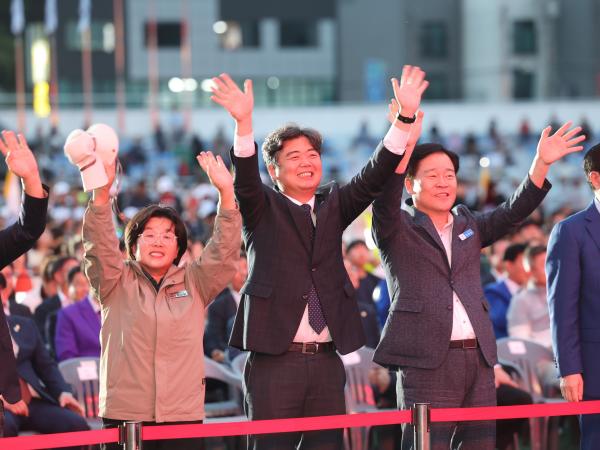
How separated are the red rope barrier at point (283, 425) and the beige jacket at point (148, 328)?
0.87 ft

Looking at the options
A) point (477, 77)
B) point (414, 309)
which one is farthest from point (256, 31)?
point (414, 309)

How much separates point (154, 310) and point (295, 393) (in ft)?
2.26

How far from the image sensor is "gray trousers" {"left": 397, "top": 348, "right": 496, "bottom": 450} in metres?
5.93

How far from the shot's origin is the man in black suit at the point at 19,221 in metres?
5.41

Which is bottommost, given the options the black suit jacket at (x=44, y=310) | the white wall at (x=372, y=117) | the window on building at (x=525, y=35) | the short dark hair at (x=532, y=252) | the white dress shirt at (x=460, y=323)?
the black suit jacket at (x=44, y=310)

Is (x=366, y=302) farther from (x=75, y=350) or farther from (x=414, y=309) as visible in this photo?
(x=414, y=309)

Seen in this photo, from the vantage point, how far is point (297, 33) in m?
53.1

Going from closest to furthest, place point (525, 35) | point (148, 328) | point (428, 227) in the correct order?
1. point (148, 328)
2. point (428, 227)
3. point (525, 35)

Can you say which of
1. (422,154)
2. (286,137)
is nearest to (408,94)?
(422,154)

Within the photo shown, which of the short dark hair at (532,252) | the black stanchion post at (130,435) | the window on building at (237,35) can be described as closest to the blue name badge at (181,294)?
the black stanchion post at (130,435)

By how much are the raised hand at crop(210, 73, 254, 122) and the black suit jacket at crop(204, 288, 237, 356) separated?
12.8 ft

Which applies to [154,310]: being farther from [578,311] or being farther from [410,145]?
[578,311]

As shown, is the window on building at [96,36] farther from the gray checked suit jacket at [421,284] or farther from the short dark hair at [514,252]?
the gray checked suit jacket at [421,284]

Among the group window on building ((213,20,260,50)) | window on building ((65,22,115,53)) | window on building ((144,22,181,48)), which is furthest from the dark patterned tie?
window on building ((65,22,115,53))
